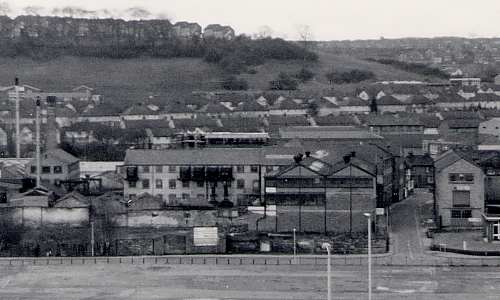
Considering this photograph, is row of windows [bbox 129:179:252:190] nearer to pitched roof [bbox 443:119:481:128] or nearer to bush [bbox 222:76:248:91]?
pitched roof [bbox 443:119:481:128]

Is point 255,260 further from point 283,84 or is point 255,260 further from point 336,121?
point 283,84

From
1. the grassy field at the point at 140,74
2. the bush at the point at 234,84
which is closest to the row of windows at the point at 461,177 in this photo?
the grassy field at the point at 140,74

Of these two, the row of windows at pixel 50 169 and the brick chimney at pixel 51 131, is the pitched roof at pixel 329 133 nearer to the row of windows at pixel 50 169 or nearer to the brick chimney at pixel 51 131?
the row of windows at pixel 50 169

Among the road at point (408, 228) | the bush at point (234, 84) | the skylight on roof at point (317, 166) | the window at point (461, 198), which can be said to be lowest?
the road at point (408, 228)

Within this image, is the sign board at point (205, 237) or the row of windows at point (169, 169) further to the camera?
the row of windows at point (169, 169)

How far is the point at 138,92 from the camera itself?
299ft

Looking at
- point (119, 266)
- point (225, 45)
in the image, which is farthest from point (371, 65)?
point (119, 266)

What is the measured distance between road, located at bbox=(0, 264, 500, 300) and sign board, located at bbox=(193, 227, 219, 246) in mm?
2581

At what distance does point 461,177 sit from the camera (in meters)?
40.8

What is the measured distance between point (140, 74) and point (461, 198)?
61.9 meters

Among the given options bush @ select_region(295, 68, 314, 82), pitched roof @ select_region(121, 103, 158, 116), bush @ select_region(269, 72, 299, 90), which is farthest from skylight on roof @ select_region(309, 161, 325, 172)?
bush @ select_region(295, 68, 314, 82)

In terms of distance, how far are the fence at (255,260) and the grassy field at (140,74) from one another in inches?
1956

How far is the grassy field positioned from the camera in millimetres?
92375

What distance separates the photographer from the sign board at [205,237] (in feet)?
123
